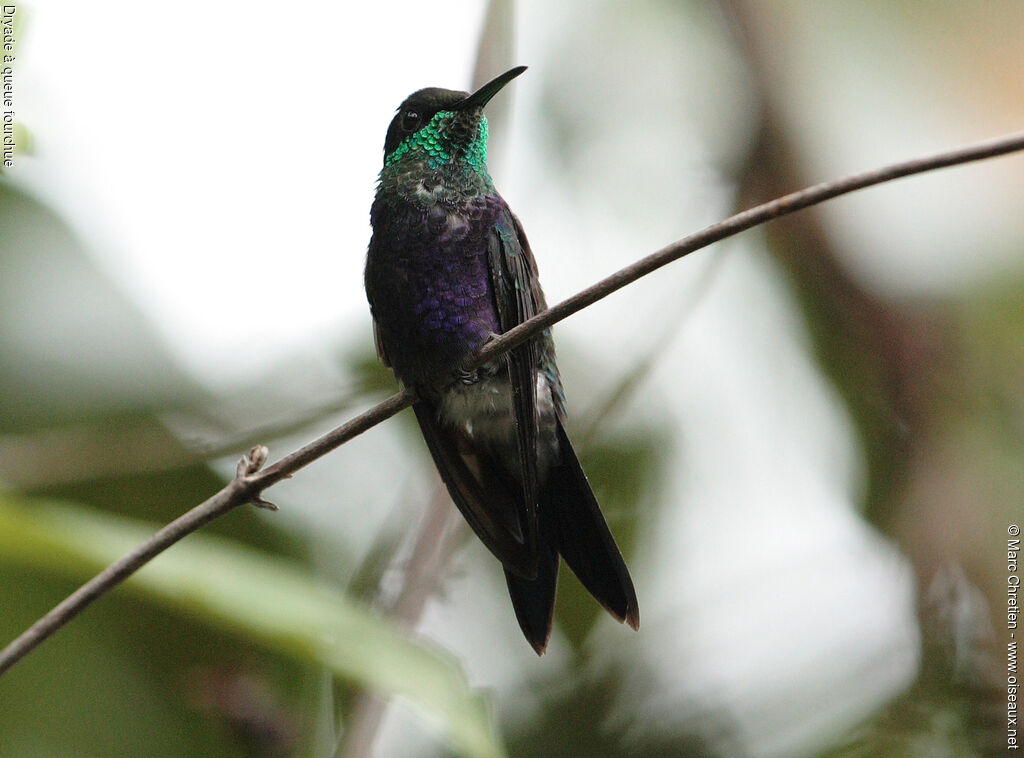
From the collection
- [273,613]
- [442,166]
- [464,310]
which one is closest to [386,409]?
[273,613]

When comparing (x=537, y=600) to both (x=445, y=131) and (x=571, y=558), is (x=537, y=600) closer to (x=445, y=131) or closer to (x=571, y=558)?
(x=571, y=558)

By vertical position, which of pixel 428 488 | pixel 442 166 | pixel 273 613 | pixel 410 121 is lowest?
pixel 428 488

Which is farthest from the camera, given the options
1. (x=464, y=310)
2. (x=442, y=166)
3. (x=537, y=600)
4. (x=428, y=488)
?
(x=428, y=488)

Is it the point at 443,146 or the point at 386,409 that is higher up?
the point at 443,146

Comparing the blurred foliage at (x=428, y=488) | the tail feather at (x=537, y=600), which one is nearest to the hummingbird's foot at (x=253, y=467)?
the blurred foliage at (x=428, y=488)

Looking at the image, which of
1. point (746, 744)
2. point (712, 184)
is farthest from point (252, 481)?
point (712, 184)

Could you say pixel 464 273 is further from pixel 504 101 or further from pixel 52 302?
pixel 52 302

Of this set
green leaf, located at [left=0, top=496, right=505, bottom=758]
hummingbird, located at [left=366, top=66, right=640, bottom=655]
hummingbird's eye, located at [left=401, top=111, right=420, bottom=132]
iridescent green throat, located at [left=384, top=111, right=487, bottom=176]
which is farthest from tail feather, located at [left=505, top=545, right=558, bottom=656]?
hummingbird's eye, located at [left=401, top=111, right=420, bottom=132]
